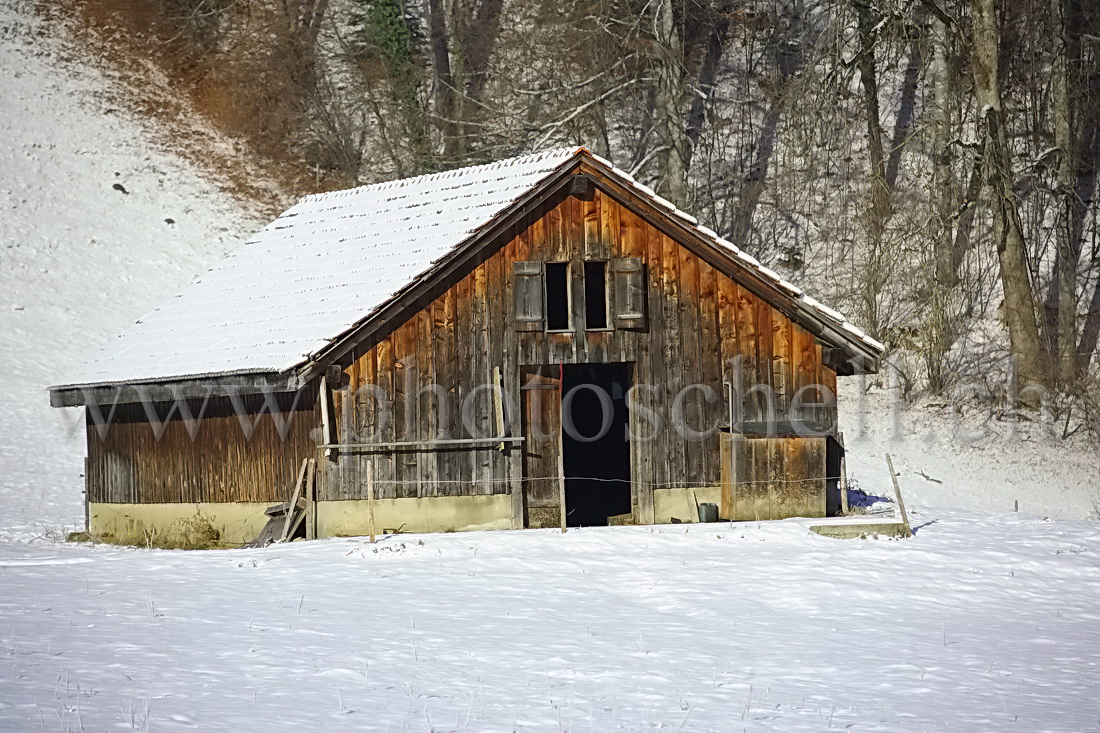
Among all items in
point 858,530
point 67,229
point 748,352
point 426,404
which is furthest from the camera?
point 67,229

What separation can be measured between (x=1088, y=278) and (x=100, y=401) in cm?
2418

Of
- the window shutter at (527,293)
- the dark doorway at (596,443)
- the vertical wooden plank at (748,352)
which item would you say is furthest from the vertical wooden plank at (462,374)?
the vertical wooden plank at (748,352)

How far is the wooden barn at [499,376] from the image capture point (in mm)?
18688

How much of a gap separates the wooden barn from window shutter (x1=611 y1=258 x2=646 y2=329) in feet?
0.10

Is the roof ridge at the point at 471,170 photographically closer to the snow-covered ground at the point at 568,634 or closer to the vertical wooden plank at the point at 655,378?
the vertical wooden plank at the point at 655,378

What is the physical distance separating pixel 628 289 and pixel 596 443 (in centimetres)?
593

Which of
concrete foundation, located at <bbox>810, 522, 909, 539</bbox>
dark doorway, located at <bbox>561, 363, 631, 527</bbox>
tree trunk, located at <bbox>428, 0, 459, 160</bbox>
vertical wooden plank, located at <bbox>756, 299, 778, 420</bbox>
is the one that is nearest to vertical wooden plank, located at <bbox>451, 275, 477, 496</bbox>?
dark doorway, located at <bbox>561, 363, 631, 527</bbox>

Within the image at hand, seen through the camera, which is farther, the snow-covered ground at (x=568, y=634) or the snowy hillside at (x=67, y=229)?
the snowy hillside at (x=67, y=229)

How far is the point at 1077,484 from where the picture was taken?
26.9 metres

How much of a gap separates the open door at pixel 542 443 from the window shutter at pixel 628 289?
4.48 feet

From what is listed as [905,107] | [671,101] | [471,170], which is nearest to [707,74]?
[905,107]

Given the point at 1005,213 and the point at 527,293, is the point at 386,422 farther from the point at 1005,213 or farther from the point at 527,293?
the point at 1005,213

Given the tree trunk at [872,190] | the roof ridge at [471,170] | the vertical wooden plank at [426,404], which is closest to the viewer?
the vertical wooden plank at [426,404]

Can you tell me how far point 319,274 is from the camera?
69.2ft
